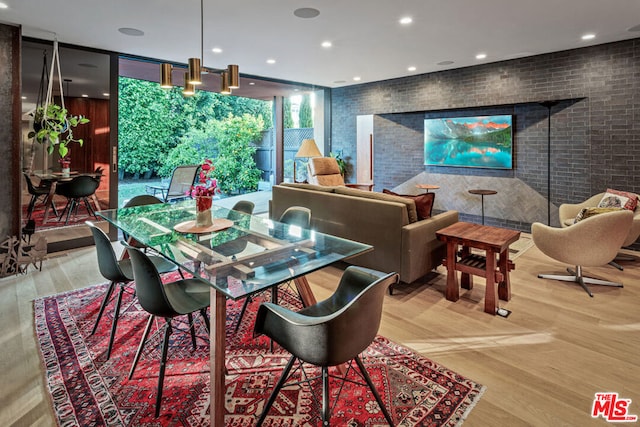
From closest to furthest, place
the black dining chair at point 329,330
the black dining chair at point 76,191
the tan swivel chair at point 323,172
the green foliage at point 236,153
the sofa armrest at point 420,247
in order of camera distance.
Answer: the black dining chair at point 329,330, the sofa armrest at point 420,247, the black dining chair at point 76,191, the tan swivel chair at point 323,172, the green foliage at point 236,153

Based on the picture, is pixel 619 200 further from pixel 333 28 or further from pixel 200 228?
pixel 200 228

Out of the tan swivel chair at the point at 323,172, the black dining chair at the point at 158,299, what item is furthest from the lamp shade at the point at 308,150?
the black dining chair at the point at 158,299

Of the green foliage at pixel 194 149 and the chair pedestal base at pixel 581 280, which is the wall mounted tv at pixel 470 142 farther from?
the green foliage at pixel 194 149

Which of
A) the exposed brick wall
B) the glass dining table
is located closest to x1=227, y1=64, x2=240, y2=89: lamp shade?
the glass dining table

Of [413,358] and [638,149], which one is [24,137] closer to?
[413,358]

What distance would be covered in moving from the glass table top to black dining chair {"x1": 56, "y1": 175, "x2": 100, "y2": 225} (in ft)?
6.52

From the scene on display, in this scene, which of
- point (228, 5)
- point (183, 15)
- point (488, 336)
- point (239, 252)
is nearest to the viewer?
point (239, 252)

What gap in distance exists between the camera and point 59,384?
6.61 ft

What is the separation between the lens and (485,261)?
3.14 meters

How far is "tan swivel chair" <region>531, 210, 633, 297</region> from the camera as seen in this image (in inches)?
121

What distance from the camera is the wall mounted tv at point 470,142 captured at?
575 cm

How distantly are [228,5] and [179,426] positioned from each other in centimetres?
330

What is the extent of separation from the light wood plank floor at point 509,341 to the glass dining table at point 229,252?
84cm

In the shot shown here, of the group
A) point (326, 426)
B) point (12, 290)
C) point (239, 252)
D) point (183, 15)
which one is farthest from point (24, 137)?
point (326, 426)
